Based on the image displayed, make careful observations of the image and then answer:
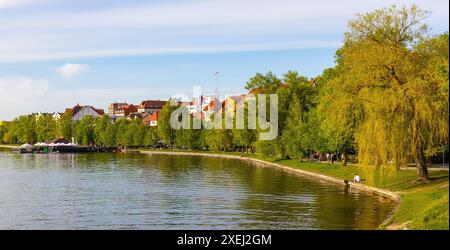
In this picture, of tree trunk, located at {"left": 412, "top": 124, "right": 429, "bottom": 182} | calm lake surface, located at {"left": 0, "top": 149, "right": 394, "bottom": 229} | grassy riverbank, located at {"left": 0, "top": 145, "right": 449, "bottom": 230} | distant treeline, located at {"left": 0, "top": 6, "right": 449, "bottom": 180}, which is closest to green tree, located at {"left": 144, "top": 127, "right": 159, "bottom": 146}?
grassy riverbank, located at {"left": 0, "top": 145, "right": 449, "bottom": 230}

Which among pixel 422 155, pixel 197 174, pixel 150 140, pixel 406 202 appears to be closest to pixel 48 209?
pixel 406 202

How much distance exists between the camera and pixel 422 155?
47000 mm

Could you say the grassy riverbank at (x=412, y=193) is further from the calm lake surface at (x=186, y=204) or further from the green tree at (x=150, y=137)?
the green tree at (x=150, y=137)

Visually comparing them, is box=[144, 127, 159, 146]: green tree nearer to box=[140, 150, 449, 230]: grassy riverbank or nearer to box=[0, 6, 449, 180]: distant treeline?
box=[140, 150, 449, 230]: grassy riverbank

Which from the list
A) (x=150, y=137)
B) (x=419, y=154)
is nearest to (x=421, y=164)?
(x=419, y=154)

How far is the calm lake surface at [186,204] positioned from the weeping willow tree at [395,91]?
4.17m

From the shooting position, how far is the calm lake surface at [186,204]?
3550 centimetres

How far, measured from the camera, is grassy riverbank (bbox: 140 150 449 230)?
26781mm

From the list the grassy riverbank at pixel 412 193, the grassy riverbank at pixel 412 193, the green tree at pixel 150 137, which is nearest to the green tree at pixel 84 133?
the green tree at pixel 150 137

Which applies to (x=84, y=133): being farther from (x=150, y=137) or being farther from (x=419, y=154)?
(x=419, y=154)

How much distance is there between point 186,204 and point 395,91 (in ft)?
57.2

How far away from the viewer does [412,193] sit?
43.3m

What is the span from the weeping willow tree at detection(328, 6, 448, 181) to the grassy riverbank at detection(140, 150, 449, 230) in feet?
6.42

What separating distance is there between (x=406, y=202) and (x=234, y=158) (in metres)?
74.8
